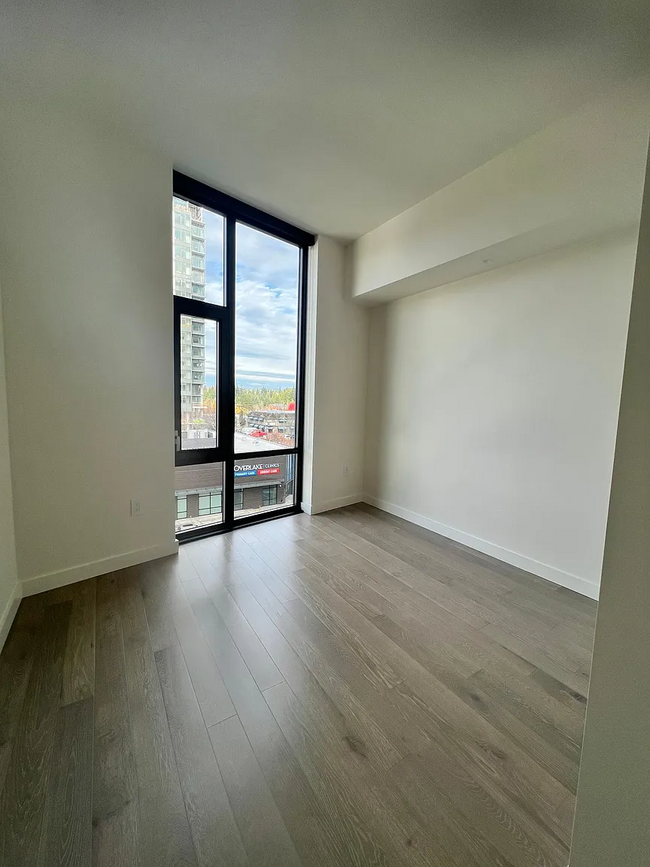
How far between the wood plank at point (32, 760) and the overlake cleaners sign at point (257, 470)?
1799 millimetres

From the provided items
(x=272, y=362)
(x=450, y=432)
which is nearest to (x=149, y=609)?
(x=272, y=362)

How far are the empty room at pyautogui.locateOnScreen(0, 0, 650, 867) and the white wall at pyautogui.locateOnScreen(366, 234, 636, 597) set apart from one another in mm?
23

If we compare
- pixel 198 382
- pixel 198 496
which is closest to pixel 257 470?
pixel 198 496

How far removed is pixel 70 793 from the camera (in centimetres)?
106

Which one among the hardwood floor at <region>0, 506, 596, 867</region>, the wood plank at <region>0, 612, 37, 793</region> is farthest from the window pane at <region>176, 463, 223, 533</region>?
the wood plank at <region>0, 612, 37, 793</region>

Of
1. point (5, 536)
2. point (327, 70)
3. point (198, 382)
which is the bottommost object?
point (5, 536)

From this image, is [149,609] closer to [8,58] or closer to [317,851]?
[317,851]

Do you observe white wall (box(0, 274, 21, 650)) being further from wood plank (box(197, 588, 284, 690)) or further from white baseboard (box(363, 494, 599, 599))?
white baseboard (box(363, 494, 599, 599))

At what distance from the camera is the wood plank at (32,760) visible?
0.94 metres

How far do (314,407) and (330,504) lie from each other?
1205 millimetres

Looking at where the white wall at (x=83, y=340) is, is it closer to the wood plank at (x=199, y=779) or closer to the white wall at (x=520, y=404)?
the wood plank at (x=199, y=779)

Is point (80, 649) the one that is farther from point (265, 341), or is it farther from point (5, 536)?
point (265, 341)

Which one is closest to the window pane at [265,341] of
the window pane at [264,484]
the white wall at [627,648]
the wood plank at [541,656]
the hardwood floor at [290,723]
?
the window pane at [264,484]

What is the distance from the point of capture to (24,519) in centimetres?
206
